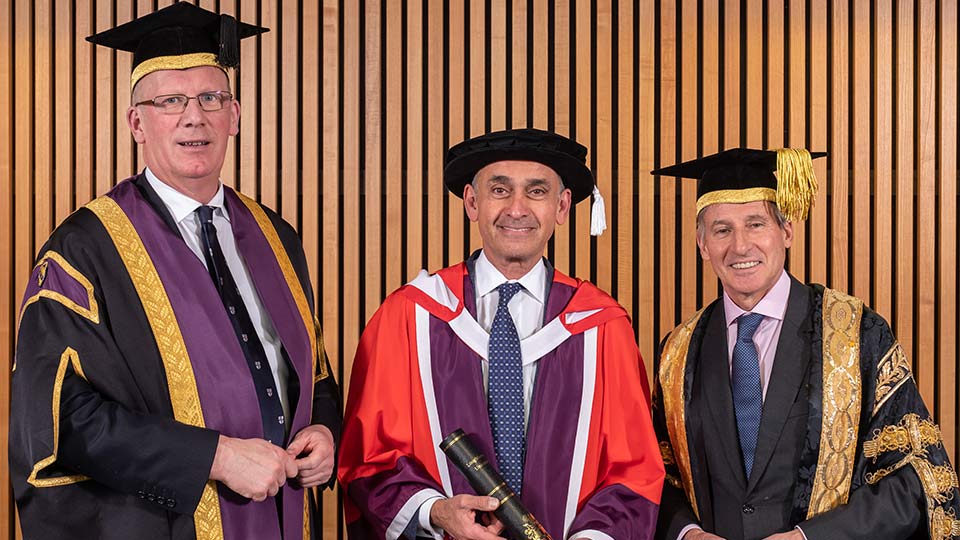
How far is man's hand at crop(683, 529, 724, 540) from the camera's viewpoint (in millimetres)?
2703

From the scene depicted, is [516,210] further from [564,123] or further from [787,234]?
[564,123]

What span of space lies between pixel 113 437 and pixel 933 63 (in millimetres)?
3543

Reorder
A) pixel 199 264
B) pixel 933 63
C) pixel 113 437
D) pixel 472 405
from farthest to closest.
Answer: pixel 933 63, pixel 472 405, pixel 199 264, pixel 113 437

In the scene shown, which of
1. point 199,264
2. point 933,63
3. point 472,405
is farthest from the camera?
point 933,63

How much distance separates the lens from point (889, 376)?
2736 mm

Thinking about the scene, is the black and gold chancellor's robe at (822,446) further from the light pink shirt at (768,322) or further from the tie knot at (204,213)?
the tie knot at (204,213)

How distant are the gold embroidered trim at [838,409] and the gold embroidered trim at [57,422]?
5.69 feet

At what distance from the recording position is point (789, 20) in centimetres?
443

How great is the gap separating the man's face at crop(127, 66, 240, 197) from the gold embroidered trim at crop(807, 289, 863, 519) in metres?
1.59

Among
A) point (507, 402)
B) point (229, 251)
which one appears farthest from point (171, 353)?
point (507, 402)

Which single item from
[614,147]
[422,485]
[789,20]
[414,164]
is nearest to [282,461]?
[422,485]

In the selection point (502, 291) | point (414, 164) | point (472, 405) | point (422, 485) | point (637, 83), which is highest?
point (637, 83)

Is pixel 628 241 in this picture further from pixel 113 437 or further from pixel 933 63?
pixel 113 437

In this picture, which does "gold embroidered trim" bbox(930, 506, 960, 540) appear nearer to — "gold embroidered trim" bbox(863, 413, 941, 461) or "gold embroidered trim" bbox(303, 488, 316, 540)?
"gold embroidered trim" bbox(863, 413, 941, 461)
